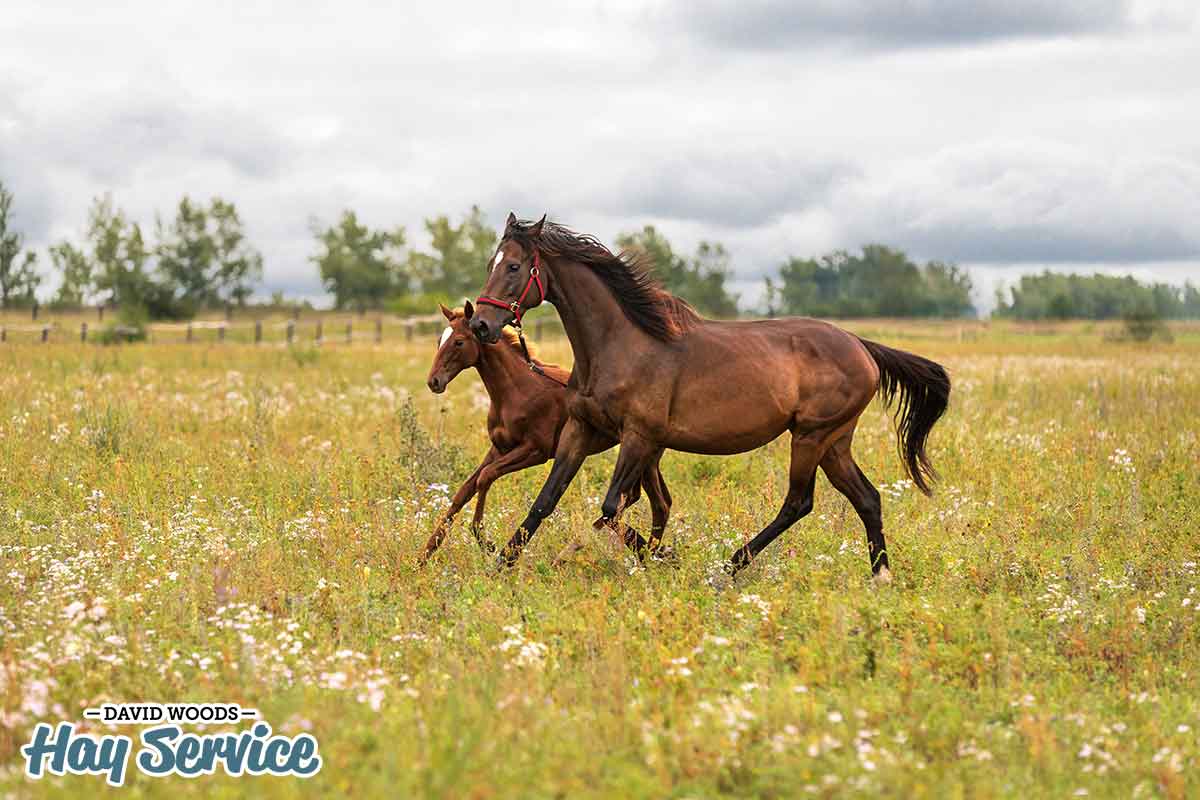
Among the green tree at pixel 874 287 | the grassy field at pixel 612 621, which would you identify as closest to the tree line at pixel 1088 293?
the green tree at pixel 874 287

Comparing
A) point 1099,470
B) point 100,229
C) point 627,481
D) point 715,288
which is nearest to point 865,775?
point 627,481

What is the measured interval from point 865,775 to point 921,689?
1.47 m

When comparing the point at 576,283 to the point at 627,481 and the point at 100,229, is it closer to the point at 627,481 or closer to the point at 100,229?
the point at 627,481

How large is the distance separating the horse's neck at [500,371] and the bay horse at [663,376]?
1095 mm

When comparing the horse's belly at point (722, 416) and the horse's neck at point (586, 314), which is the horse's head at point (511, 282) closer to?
the horse's neck at point (586, 314)

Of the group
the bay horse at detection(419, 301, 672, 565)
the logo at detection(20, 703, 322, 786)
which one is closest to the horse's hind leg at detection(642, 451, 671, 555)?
the bay horse at detection(419, 301, 672, 565)

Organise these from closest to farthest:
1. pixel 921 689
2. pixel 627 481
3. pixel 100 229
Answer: pixel 921 689
pixel 627 481
pixel 100 229

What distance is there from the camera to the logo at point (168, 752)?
4484mm

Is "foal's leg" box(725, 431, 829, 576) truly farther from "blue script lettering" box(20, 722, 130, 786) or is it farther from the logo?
"blue script lettering" box(20, 722, 130, 786)

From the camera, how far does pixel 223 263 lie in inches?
3403

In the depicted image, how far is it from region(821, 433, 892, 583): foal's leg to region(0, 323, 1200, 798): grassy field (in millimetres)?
326

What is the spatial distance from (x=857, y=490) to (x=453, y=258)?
81403mm

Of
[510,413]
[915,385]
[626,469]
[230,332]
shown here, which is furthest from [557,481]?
[230,332]

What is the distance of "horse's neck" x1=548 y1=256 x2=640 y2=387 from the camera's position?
8.02 meters
